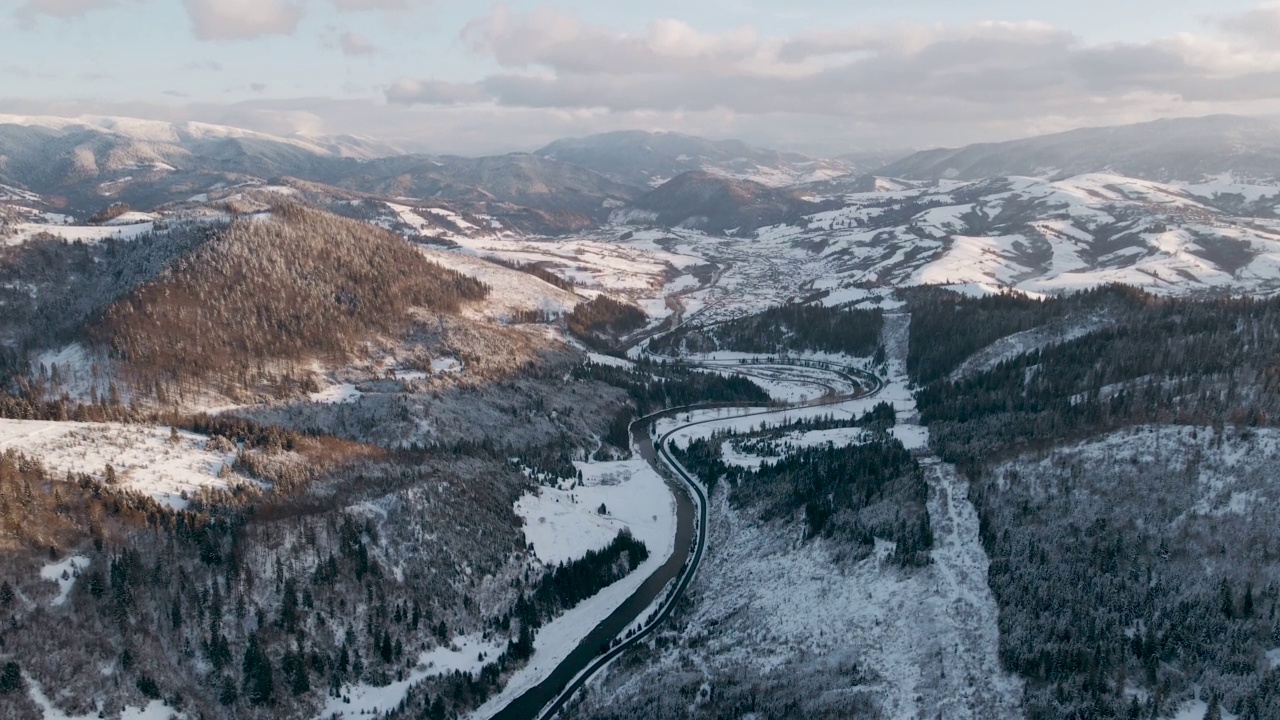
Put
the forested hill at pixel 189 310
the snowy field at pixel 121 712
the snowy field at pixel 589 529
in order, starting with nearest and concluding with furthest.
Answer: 1. the snowy field at pixel 121 712
2. the snowy field at pixel 589 529
3. the forested hill at pixel 189 310

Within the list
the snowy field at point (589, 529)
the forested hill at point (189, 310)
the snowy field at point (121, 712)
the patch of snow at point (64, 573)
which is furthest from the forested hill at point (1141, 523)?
the forested hill at point (189, 310)

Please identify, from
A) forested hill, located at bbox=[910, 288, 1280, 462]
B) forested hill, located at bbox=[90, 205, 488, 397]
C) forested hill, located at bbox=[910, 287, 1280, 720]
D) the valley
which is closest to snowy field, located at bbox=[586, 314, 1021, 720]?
the valley

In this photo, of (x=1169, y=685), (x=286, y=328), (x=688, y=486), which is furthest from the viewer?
(x=286, y=328)

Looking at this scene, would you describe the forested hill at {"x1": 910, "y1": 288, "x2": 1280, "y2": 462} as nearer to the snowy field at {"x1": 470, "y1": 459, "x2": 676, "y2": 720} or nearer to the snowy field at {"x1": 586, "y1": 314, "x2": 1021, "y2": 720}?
the snowy field at {"x1": 586, "y1": 314, "x2": 1021, "y2": 720}

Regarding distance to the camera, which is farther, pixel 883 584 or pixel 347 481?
pixel 347 481

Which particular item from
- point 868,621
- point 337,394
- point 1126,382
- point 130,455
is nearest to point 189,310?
point 337,394

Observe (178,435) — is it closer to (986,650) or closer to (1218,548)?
(986,650)

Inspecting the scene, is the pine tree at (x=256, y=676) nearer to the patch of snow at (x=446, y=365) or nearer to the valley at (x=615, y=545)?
the valley at (x=615, y=545)

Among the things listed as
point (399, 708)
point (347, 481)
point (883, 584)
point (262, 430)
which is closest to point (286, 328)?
point (262, 430)
